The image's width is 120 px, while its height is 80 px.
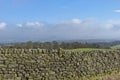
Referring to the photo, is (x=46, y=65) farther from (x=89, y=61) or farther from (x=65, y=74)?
(x=89, y=61)

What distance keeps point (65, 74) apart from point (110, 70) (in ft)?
15.2

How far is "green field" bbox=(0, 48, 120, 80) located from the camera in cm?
1769

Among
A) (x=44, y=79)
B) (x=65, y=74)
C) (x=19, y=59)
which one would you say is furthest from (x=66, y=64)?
(x=19, y=59)

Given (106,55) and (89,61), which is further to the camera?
(106,55)

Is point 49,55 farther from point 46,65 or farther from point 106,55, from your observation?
point 106,55

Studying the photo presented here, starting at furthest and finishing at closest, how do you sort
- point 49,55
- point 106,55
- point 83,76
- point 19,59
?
1. point 106,55
2. point 83,76
3. point 49,55
4. point 19,59

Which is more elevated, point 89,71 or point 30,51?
point 30,51

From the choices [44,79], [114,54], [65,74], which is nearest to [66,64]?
[65,74]

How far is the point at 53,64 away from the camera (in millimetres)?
19250

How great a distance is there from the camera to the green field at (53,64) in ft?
58.0

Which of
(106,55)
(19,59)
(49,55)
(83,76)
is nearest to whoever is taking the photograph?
(19,59)

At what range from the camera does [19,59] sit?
705 inches

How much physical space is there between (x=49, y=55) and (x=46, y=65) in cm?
60

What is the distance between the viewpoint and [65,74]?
19.8 metres
